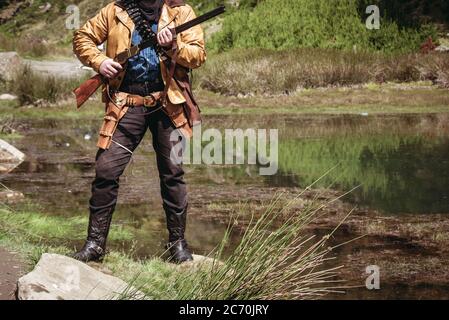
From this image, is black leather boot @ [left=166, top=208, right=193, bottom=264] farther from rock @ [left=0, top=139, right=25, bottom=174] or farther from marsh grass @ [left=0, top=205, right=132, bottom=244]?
rock @ [left=0, top=139, right=25, bottom=174]

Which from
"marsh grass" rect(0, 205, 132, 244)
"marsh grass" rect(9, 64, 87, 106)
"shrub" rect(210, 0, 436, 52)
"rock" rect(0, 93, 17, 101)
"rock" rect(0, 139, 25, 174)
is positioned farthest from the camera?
"shrub" rect(210, 0, 436, 52)

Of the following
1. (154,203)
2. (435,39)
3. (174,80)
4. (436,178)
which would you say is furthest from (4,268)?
(435,39)

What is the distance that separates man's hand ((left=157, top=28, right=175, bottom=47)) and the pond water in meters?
1.45

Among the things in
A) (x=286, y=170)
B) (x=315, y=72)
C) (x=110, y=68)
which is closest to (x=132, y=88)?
(x=110, y=68)

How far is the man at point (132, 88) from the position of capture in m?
5.44

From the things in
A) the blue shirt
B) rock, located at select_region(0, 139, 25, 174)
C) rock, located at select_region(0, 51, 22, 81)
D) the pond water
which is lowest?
the pond water

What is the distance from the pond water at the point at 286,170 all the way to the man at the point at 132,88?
19.0 inches

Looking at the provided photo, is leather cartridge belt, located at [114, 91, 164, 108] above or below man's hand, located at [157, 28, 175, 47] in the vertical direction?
below

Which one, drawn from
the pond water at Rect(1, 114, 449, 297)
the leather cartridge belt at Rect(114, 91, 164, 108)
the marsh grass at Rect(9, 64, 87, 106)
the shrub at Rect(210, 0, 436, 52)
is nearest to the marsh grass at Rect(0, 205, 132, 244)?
the pond water at Rect(1, 114, 449, 297)

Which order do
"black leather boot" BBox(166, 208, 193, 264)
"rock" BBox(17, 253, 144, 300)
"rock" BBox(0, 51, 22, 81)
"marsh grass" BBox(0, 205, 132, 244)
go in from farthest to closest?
"rock" BBox(0, 51, 22, 81) < "marsh grass" BBox(0, 205, 132, 244) < "black leather boot" BBox(166, 208, 193, 264) < "rock" BBox(17, 253, 144, 300)

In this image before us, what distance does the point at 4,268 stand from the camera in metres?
4.98

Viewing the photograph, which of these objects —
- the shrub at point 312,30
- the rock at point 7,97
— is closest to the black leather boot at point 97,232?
the rock at point 7,97

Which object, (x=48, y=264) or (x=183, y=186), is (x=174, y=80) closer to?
(x=183, y=186)

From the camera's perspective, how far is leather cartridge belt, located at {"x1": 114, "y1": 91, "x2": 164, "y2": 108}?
548 cm
